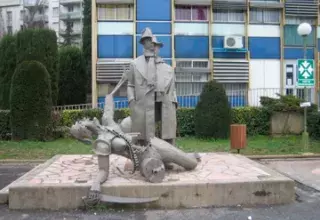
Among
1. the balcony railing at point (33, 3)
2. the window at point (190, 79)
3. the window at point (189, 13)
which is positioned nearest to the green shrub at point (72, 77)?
the window at point (190, 79)

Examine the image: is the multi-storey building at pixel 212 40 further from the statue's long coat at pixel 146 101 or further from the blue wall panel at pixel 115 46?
the statue's long coat at pixel 146 101

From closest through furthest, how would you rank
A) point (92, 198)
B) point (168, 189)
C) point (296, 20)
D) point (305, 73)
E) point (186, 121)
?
point (92, 198) → point (168, 189) → point (305, 73) → point (186, 121) → point (296, 20)

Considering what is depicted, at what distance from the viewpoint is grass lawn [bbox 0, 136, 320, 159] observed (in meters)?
12.5

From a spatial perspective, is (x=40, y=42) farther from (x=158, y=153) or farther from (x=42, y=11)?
(x=42, y=11)

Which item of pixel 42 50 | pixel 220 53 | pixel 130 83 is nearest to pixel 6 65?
pixel 42 50

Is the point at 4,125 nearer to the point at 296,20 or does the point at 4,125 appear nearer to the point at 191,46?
the point at 191,46

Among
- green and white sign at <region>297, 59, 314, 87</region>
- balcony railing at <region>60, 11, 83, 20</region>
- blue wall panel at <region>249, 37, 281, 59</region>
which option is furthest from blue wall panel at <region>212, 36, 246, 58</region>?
balcony railing at <region>60, 11, 83, 20</region>

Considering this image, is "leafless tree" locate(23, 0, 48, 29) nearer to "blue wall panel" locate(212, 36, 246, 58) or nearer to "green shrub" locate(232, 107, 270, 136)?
"blue wall panel" locate(212, 36, 246, 58)

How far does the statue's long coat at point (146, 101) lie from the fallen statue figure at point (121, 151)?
15.4 inches

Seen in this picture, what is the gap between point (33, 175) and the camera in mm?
7230

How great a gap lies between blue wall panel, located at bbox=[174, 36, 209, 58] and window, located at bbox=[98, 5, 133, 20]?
2.41 m

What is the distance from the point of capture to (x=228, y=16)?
66.8 feet

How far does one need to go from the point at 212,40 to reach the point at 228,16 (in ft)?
4.77

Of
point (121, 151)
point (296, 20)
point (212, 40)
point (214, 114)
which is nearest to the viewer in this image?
point (121, 151)
